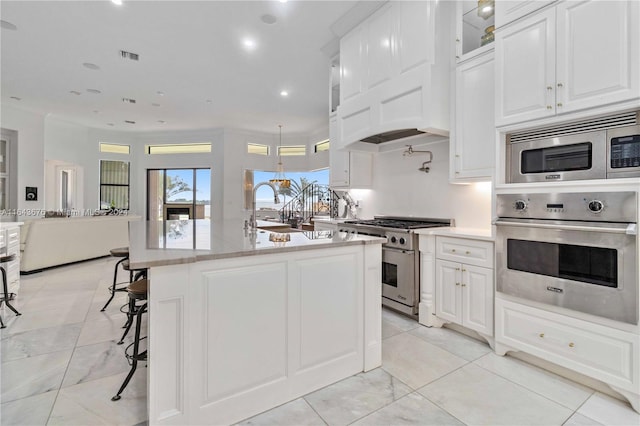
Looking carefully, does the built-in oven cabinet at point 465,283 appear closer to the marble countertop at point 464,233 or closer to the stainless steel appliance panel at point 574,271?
the marble countertop at point 464,233

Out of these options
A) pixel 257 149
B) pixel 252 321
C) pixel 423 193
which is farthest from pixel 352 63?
pixel 257 149

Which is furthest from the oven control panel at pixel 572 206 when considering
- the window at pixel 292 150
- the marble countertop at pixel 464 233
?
the window at pixel 292 150

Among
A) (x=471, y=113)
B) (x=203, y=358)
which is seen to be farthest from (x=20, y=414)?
(x=471, y=113)

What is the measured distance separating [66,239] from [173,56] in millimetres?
3785

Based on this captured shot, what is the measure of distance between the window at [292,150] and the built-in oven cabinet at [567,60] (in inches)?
264

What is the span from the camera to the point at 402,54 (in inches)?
118

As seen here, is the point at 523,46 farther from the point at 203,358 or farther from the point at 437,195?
the point at 203,358

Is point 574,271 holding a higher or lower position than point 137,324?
higher

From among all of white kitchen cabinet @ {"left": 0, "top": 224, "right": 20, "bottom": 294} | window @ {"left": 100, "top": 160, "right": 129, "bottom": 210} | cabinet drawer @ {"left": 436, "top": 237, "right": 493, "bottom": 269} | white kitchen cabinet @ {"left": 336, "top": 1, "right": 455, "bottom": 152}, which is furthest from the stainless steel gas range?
window @ {"left": 100, "top": 160, "right": 129, "bottom": 210}

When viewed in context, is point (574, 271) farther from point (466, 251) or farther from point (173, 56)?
point (173, 56)

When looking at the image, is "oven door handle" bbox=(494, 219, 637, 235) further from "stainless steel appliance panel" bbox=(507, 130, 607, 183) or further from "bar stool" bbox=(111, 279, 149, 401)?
"bar stool" bbox=(111, 279, 149, 401)

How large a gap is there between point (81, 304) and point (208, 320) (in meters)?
3.07

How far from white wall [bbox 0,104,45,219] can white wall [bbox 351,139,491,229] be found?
737cm

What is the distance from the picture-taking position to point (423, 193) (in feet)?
12.9
